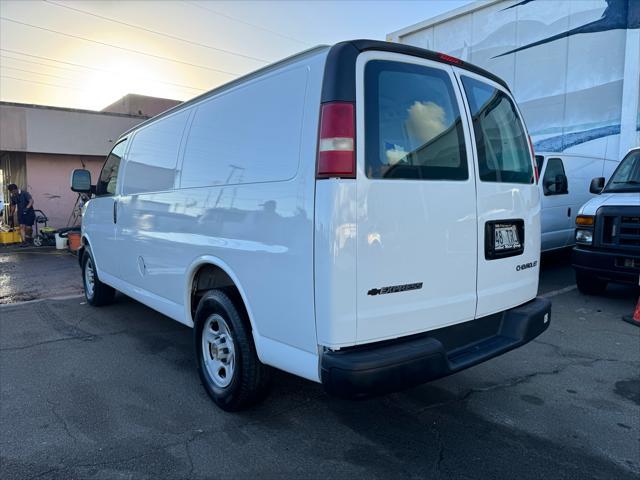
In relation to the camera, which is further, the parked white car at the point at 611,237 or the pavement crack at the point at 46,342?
the parked white car at the point at 611,237

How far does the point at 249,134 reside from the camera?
→ 314cm

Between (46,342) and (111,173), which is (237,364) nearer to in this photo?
(46,342)

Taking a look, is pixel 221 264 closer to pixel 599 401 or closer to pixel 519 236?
pixel 519 236

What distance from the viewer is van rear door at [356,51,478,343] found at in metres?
2.54

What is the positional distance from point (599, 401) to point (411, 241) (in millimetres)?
2240

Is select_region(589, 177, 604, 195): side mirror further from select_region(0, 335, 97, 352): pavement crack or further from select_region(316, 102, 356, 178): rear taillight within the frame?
select_region(0, 335, 97, 352): pavement crack

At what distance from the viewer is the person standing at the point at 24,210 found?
13964 mm

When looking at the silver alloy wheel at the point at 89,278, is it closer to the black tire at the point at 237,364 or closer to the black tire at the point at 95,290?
the black tire at the point at 95,290

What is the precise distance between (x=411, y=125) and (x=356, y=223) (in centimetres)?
72

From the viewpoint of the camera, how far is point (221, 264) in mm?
3297

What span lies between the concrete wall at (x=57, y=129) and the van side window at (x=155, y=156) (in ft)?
40.6

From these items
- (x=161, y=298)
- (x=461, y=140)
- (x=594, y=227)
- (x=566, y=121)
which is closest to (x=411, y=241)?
(x=461, y=140)

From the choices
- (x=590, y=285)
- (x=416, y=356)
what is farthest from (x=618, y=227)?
(x=416, y=356)

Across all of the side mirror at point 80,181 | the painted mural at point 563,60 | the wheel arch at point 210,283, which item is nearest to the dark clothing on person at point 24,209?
the side mirror at point 80,181
